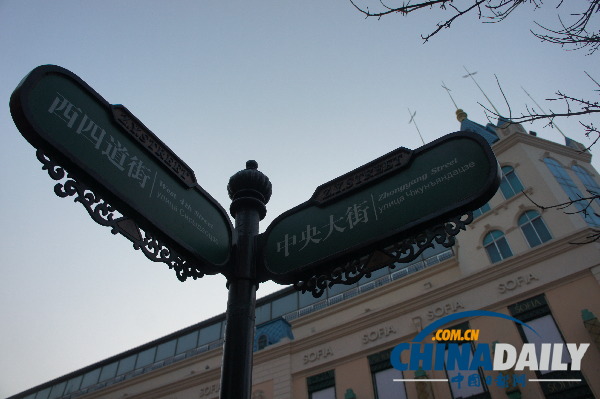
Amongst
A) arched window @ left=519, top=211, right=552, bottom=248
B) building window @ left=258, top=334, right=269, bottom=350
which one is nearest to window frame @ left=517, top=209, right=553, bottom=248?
arched window @ left=519, top=211, right=552, bottom=248

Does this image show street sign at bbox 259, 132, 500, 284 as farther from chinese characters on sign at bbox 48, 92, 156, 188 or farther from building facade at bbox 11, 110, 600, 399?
building facade at bbox 11, 110, 600, 399

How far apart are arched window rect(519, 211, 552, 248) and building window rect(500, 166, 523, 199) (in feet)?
3.77

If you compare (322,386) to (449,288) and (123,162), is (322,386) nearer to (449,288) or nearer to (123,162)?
(449,288)

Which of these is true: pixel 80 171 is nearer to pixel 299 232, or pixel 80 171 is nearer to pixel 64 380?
pixel 299 232

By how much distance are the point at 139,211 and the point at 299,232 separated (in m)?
1.02

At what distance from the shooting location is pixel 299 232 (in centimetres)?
281

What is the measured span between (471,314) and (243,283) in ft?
42.5

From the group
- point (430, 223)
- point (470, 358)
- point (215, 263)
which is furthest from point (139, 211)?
point (470, 358)

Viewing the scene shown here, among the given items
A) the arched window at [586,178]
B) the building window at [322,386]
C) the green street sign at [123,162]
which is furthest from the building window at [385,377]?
the green street sign at [123,162]

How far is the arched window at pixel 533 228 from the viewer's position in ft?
46.3

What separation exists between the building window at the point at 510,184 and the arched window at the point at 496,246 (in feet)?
5.36

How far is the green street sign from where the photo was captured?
6.87ft

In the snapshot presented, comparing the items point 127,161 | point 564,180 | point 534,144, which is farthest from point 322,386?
point 127,161

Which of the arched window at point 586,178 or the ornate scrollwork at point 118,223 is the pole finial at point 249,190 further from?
the arched window at point 586,178
